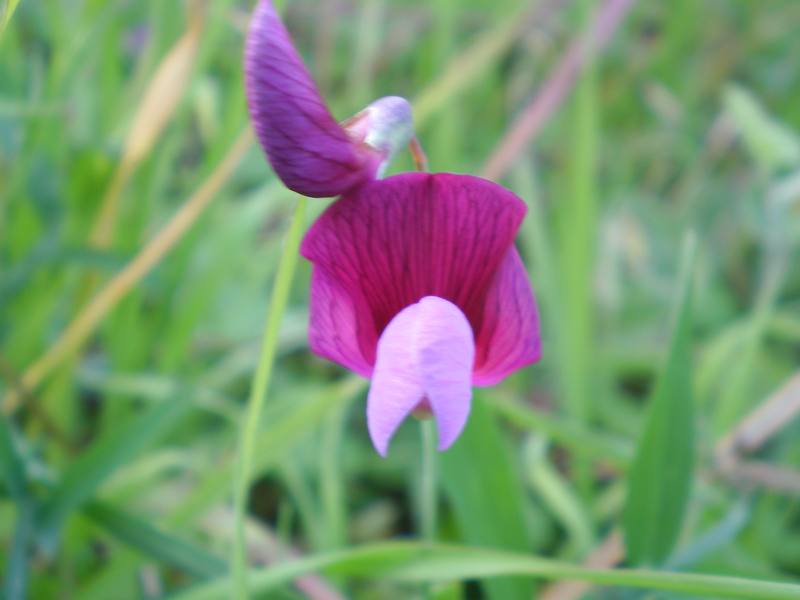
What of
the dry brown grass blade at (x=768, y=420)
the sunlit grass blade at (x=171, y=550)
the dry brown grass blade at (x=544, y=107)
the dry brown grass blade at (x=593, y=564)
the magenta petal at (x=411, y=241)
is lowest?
the dry brown grass blade at (x=593, y=564)

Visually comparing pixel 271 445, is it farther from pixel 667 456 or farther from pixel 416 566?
pixel 667 456

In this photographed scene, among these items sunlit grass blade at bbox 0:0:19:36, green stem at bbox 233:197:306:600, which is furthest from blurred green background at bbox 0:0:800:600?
sunlit grass blade at bbox 0:0:19:36

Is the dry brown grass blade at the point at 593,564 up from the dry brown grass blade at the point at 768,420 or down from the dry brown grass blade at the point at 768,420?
down

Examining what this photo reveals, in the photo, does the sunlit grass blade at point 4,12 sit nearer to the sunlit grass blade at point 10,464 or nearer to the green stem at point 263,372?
the green stem at point 263,372

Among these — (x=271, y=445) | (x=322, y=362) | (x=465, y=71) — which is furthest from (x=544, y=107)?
(x=271, y=445)

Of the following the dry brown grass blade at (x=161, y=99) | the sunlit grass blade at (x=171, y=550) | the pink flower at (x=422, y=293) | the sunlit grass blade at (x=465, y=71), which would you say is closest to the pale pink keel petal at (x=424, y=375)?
the pink flower at (x=422, y=293)

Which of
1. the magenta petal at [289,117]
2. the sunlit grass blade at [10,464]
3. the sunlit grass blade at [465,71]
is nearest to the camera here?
the magenta petal at [289,117]

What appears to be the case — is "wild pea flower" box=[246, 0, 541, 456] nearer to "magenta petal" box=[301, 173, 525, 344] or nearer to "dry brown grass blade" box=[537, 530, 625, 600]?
"magenta petal" box=[301, 173, 525, 344]
